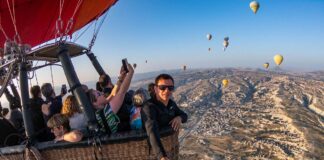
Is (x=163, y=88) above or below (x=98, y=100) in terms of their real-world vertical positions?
above

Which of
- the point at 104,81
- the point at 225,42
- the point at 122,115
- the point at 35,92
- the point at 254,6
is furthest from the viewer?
the point at 225,42

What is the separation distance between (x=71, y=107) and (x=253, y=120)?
81.5 metres

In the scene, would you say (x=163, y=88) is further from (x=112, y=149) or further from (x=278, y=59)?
(x=278, y=59)

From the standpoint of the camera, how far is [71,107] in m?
4.62

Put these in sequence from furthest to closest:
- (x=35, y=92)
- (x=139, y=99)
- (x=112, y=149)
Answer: (x=35, y=92)
(x=139, y=99)
(x=112, y=149)

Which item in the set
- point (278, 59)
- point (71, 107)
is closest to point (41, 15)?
point (71, 107)

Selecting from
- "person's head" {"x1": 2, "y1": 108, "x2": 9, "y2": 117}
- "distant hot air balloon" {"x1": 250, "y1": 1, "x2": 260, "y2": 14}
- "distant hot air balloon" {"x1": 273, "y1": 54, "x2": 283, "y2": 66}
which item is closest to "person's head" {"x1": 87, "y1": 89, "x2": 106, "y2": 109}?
"person's head" {"x1": 2, "y1": 108, "x2": 9, "y2": 117}

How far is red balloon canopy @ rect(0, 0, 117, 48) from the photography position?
7.11 metres

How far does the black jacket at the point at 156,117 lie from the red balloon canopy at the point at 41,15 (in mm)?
2950

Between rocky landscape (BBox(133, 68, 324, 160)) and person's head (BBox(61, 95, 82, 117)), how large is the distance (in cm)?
4328

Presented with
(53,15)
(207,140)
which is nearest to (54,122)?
(53,15)

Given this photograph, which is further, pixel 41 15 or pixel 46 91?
pixel 41 15

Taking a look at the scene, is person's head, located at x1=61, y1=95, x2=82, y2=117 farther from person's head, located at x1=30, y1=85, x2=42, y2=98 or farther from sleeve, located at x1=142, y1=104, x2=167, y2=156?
person's head, located at x1=30, y1=85, x2=42, y2=98

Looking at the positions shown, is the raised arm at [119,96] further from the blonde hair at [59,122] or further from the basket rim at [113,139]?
the blonde hair at [59,122]
